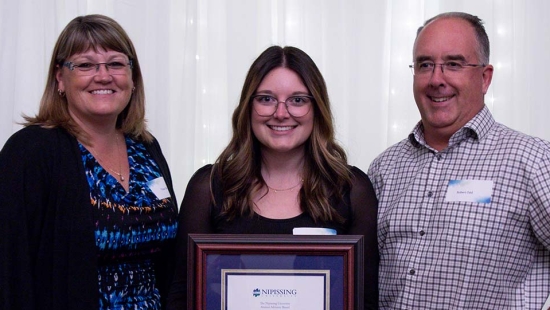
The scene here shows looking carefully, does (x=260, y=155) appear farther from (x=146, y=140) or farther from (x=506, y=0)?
(x=506, y=0)

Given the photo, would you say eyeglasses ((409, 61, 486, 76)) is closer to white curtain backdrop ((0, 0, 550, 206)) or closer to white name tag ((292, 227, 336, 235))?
white name tag ((292, 227, 336, 235))

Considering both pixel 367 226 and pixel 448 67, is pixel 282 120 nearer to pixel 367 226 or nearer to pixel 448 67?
pixel 367 226

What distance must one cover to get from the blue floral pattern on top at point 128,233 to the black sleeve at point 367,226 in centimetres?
62

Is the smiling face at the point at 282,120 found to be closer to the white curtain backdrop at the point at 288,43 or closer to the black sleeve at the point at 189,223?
the black sleeve at the point at 189,223

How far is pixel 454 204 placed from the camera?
2.14 metres

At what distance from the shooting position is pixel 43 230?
6.89ft

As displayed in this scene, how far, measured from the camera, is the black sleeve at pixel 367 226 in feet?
7.13

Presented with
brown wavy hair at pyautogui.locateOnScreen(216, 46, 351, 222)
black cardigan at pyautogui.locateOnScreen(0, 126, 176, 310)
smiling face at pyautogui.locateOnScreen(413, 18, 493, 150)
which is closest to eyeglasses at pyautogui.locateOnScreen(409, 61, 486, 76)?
smiling face at pyautogui.locateOnScreen(413, 18, 493, 150)

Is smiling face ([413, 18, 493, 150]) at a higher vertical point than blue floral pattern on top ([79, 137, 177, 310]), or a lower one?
higher

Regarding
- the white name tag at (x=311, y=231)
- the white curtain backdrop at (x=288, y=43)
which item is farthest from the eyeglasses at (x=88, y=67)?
the white curtain backdrop at (x=288, y=43)

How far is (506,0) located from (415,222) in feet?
4.79

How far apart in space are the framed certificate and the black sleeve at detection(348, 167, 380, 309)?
0.22 m

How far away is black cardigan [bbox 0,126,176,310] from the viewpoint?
2.04 metres

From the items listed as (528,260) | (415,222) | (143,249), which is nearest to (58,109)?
(143,249)
